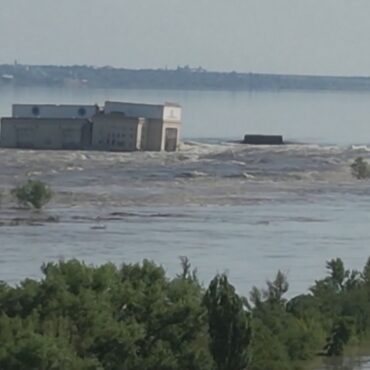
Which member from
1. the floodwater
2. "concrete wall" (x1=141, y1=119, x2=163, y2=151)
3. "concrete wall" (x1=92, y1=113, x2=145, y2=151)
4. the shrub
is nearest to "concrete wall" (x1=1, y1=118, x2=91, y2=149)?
"concrete wall" (x1=92, y1=113, x2=145, y2=151)

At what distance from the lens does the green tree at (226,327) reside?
18125 mm

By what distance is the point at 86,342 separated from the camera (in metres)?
17.5

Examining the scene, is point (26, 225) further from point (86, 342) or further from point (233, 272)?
point (86, 342)

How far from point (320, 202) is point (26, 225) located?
10935 millimetres

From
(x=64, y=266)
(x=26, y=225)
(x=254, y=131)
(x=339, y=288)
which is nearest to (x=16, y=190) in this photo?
(x=26, y=225)

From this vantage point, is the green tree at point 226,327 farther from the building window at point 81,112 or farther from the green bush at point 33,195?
the building window at point 81,112

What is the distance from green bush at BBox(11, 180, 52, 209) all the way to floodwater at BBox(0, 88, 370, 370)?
285 millimetres

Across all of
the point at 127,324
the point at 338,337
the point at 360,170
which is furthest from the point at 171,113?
the point at 127,324

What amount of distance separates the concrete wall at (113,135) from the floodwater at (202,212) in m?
1.81

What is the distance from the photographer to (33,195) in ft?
131

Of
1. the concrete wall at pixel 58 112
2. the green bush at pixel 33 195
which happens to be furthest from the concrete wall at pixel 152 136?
the green bush at pixel 33 195

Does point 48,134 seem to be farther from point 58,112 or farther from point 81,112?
point 81,112

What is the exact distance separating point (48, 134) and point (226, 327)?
A: 43.6 m

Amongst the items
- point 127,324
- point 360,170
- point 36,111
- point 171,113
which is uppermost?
point 171,113
